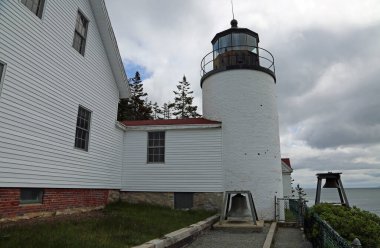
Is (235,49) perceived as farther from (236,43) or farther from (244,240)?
(244,240)

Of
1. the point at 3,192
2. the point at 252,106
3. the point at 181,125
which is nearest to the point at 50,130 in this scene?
the point at 3,192

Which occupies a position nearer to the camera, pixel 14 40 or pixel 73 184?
pixel 14 40

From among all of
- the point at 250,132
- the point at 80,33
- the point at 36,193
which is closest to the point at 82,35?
the point at 80,33

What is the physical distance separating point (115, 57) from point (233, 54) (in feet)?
21.8

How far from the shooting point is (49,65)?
9.79 m

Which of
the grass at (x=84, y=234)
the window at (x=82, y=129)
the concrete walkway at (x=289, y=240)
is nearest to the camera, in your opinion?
the grass at (x=84, y=234)

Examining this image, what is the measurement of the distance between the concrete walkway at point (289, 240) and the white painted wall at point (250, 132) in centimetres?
279

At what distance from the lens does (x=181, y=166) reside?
15.0 metres

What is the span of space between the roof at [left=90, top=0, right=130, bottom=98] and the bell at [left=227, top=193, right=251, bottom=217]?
24.1 feet

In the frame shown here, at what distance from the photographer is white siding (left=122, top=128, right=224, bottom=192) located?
14695mm

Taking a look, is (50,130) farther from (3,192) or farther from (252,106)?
(252,106)

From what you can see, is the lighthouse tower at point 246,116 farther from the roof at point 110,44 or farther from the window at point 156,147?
the roof at point 110,44

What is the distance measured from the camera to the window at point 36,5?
8977 mm

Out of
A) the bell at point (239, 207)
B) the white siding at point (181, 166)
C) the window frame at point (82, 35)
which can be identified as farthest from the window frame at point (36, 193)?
the bell at point (239, 207)
